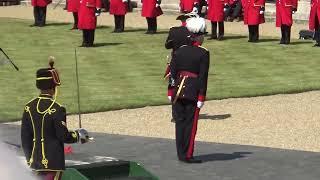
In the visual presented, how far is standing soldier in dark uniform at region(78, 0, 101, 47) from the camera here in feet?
71.3

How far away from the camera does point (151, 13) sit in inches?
944

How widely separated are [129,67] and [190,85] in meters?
8.51

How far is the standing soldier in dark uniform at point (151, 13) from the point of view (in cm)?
2400

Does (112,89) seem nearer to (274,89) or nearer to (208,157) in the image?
(274,89)

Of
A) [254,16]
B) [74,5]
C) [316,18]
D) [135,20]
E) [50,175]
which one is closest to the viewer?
[50,175]

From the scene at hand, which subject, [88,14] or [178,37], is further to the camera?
[88,14]

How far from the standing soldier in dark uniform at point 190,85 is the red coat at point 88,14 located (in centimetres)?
1138

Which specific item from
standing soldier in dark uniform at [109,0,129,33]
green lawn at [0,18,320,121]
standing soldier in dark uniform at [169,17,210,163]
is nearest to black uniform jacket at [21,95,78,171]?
standing soldier in dark uniform at [169,17,210,163]

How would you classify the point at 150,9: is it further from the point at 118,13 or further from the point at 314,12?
the point at 314,12

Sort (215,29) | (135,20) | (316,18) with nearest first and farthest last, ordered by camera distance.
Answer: (316,18)
(215,29)
(135,20)

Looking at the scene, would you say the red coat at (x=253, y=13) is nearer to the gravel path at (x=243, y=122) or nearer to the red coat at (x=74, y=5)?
the red coat at (x=74, y=5)

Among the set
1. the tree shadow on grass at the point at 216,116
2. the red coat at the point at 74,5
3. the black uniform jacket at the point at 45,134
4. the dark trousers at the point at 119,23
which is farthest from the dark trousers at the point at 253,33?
the black uniform jacket at the point at 45,134

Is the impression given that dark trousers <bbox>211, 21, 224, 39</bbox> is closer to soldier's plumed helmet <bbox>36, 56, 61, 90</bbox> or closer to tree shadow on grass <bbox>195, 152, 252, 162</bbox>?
tree shadow on grass <bbox>195, 152, 252, 162</bbox>

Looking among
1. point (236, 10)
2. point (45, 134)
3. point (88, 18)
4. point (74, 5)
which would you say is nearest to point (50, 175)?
point (45, 134)
